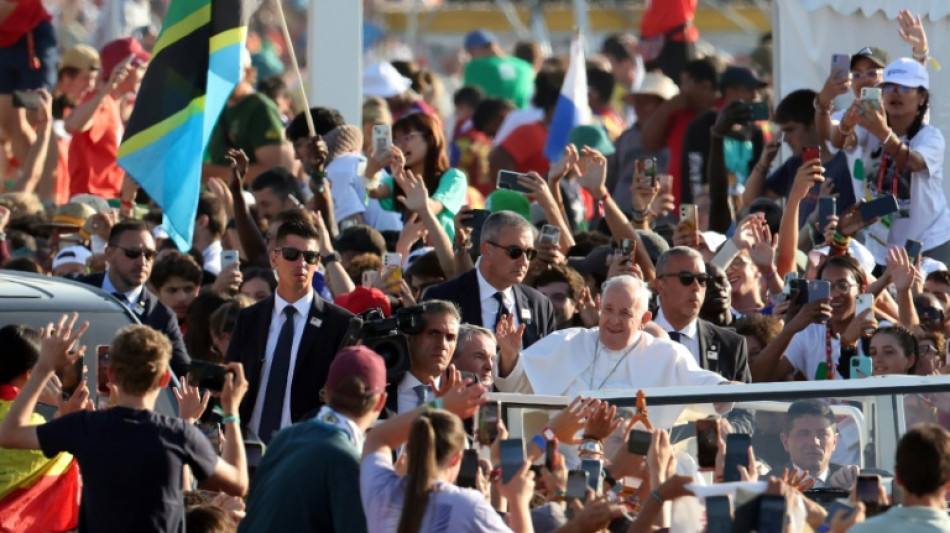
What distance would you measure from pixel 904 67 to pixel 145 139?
433cm

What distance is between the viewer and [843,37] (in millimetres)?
14523

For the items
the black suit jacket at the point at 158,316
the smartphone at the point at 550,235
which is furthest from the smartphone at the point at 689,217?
the black suit jacket at the point at 158,316

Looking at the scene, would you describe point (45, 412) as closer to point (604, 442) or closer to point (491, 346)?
point (491, 346)

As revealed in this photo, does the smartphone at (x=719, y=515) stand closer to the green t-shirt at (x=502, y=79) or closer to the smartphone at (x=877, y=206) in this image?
the smartphone at (x=877, y=206)

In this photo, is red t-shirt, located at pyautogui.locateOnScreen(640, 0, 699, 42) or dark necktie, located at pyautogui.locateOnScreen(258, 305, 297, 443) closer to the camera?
dark necktie, located at pyautogui.locateOnScreen(258, 305, 297, 443)

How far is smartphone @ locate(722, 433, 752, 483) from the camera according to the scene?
7035 mm

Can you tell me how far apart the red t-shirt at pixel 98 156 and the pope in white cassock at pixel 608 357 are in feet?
20.4

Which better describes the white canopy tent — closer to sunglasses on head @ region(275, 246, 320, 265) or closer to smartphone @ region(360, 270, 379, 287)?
smartphone @ region(360, 270, 379, 287)

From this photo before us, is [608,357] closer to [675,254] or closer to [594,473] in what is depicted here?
[675,254]

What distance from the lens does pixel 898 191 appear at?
1220 cm

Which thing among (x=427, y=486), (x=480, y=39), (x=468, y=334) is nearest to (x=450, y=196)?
(x=468, y=334)

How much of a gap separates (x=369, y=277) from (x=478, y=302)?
1.11 meters

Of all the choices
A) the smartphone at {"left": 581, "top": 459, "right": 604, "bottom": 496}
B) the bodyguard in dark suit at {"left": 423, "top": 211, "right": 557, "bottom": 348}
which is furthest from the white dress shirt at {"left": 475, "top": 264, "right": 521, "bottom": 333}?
the smartphone at {"left": 581, "top": 459, "right": 604, "bottom": 496}

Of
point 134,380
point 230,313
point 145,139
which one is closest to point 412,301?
point 230,313
